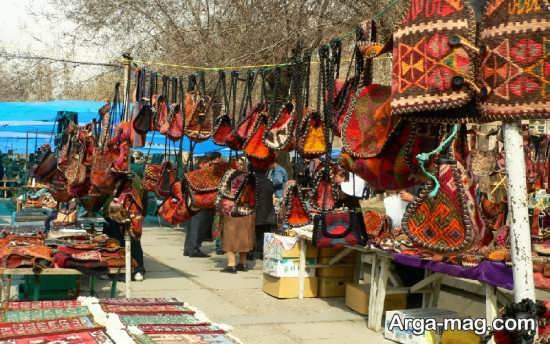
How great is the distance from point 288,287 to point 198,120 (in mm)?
2314

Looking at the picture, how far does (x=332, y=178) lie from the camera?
184 inches

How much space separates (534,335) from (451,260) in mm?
3170

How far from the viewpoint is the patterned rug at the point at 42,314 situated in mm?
3123

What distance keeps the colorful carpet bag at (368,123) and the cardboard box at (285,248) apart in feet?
14.3

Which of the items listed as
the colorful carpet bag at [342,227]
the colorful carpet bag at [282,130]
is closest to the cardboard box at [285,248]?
the colorful carpet bag at [282,130]

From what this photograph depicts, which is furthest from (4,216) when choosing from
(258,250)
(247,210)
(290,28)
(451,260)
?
(451,260)

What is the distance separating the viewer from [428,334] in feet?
18.0

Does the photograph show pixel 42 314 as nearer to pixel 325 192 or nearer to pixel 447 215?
pixel 447 215

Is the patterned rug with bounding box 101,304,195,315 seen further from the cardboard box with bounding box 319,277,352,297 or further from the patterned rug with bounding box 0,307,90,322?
the cardboard box with bounding box 319,277,352,297

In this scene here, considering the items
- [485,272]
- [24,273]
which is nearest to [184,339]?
[485,272]

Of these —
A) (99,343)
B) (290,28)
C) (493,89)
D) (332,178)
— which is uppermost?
(290,28)

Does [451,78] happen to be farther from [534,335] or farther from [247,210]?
[247,210]

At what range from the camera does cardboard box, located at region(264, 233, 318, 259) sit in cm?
747

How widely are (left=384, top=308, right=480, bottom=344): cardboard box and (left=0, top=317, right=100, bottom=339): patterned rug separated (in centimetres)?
304
